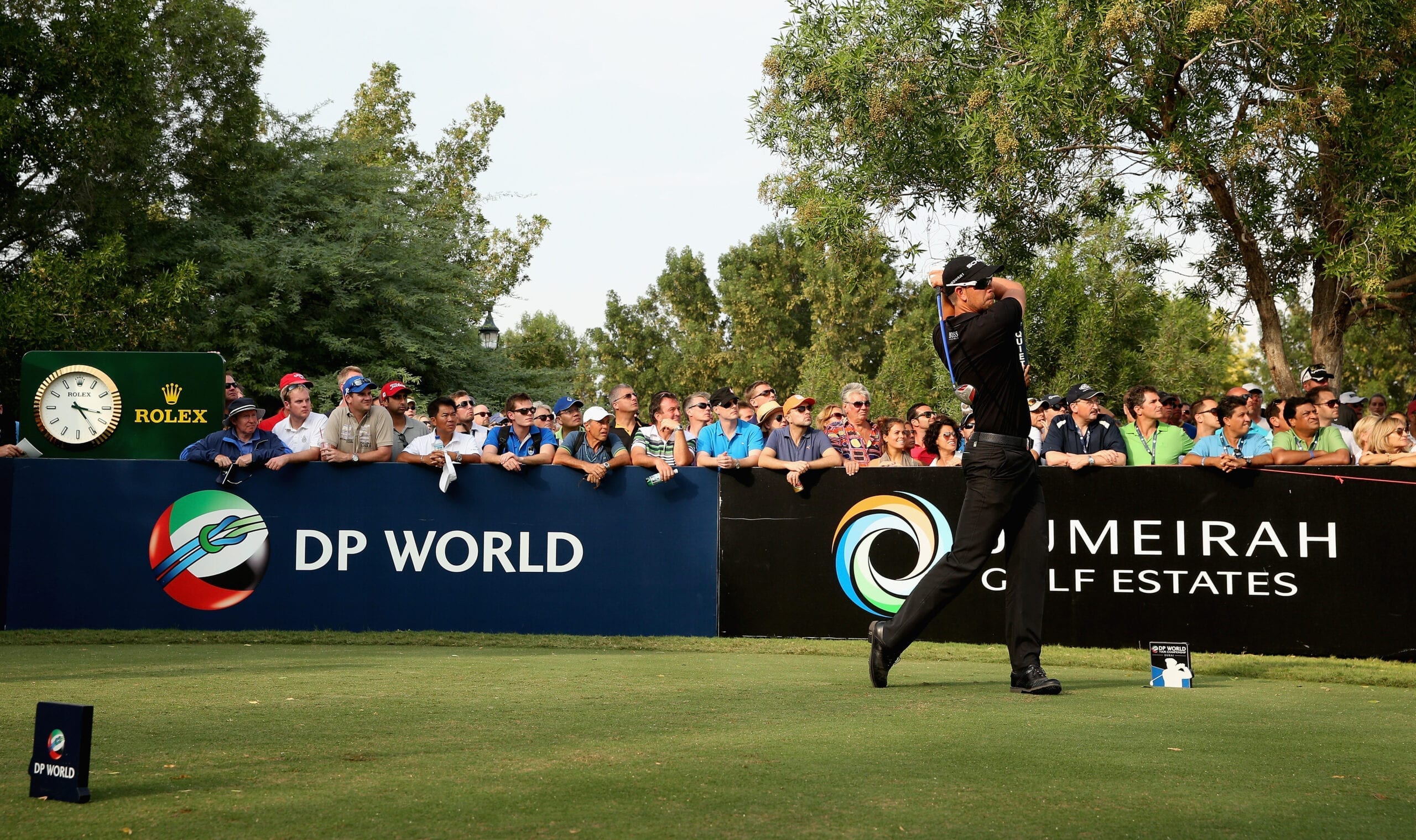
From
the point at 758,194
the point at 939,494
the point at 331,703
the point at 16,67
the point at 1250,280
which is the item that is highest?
the point at 16,67

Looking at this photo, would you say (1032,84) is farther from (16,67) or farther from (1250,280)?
(16,67)

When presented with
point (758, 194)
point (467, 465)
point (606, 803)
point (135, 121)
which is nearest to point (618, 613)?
point (467, 465)

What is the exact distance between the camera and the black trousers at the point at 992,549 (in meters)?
6.28

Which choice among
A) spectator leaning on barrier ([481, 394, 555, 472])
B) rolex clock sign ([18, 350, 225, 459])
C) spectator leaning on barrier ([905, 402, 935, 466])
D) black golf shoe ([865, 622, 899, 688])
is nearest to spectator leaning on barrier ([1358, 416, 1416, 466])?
spectator leaning on barrier ([905, 402, 935, 466])

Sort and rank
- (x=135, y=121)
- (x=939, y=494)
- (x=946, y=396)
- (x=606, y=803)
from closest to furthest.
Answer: (x=606, y=803) < (x=939, y=494) < (x=135, y=121) < (x=946, y=396)

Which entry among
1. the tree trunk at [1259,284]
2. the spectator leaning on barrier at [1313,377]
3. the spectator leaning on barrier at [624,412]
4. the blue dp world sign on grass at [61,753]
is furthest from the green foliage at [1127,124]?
the blue dp world sign on grass at [61,753]

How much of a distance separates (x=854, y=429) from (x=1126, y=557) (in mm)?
2576

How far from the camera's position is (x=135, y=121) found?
2822 centimetres

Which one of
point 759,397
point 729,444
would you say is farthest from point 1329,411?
point 729,444

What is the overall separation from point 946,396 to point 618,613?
26.8m

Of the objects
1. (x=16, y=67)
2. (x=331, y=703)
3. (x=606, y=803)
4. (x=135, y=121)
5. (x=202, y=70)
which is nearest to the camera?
(x=606, y=803)

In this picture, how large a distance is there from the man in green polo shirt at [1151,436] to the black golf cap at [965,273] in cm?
409

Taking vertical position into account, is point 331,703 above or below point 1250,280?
below

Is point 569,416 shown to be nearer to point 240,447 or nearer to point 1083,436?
point 240,447
